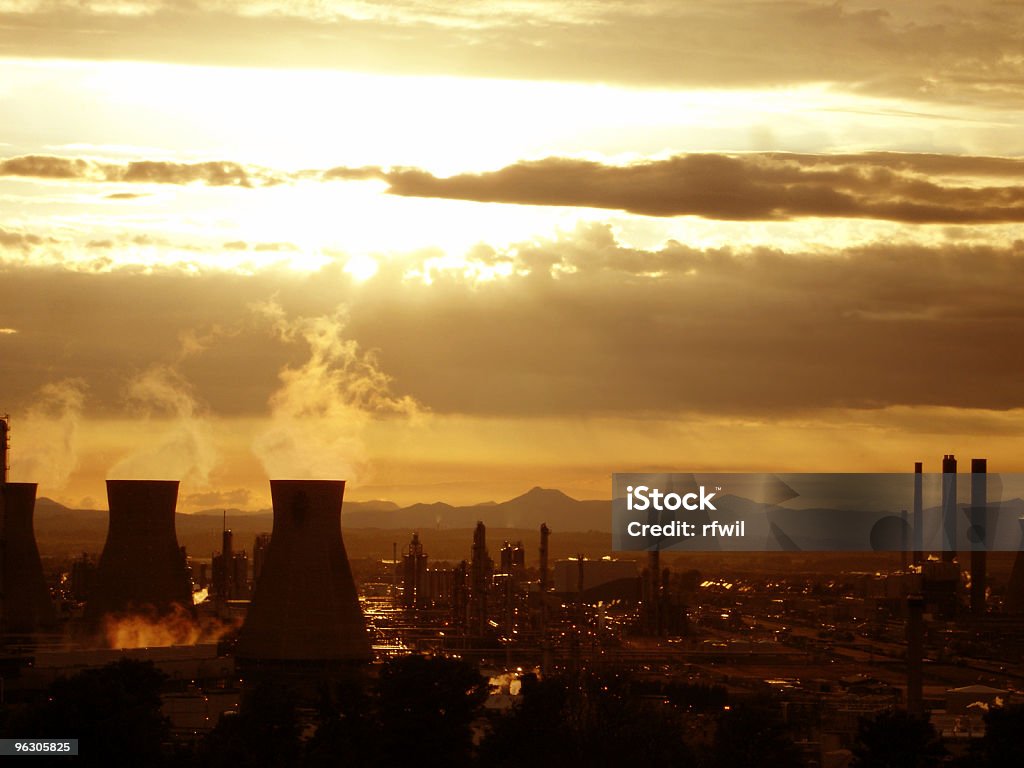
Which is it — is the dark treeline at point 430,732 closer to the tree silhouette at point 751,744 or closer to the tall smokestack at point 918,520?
the tree silhouette at point 751,744

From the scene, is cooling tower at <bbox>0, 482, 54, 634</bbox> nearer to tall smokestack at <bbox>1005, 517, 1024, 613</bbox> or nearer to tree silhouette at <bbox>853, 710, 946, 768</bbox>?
tree silhouette at <bbox>853, 710, 946, 768</bbox>

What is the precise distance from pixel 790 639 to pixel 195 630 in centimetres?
2400

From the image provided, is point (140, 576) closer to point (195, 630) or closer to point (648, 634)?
point (195, 630)

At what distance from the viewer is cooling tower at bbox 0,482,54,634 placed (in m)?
51.0

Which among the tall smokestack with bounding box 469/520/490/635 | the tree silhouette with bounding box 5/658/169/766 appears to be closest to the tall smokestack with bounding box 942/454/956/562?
the tall smokestack with bounding box 469/520/490/635

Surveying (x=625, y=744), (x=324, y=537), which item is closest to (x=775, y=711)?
(x=625, y=744)

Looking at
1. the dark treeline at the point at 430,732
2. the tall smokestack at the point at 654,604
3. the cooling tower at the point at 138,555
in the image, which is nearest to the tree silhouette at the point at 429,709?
the dark treeline at the point at 430,732

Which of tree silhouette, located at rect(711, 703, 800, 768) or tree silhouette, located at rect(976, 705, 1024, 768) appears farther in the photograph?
tree silhouette, located at rect(711, 703, 800, 768)

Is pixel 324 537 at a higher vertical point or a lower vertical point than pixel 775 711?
higher

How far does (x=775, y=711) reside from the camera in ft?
125

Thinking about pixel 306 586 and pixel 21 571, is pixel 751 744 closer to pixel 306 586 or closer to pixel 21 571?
pixel 306 586

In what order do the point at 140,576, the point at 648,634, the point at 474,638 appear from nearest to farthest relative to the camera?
1. the point at 140,576
2. the point at 474,638
3. the point at 648,634

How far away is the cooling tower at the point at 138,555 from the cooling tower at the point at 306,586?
12.9 feet

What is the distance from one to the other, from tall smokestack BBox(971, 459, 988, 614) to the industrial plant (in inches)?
3.6
